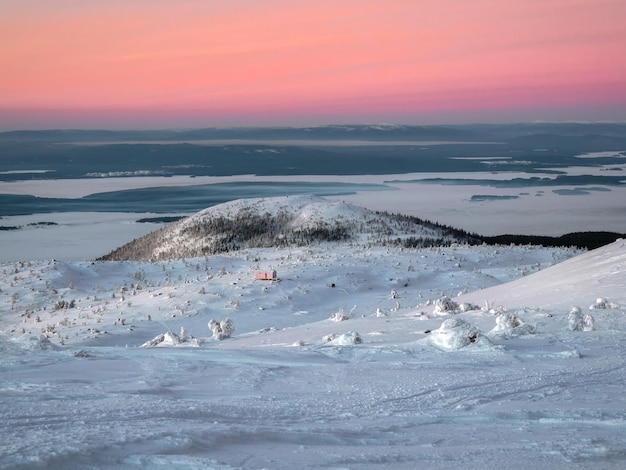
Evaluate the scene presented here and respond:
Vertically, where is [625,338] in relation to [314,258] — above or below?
above

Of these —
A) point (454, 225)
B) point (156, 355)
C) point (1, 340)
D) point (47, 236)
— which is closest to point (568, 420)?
point (156, 355)

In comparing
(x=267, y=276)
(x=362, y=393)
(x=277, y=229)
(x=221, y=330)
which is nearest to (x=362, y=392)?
(x=362, y=393)

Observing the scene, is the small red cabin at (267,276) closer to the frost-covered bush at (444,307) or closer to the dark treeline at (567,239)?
the frost-covered bush at (444,307)

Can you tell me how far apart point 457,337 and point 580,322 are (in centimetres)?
167

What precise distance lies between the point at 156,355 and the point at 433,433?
368cm

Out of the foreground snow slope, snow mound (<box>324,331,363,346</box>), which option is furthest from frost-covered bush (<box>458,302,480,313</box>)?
snow mound (<box>324,331,363,346</box>)

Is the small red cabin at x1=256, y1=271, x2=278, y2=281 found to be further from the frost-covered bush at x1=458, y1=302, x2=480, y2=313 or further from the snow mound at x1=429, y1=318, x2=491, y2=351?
the snow mound at x1=429, y1=318, x2=491, y2=351

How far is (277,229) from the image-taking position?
5106 cm

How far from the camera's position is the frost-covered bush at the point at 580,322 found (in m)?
8.60

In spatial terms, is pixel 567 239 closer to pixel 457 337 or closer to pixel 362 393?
pixel 457 337

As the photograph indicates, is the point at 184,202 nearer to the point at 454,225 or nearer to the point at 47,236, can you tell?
the point at 47,236

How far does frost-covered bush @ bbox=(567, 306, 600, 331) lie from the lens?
Answer: 8.60 metres

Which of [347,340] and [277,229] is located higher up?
[347,340]

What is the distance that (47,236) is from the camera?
185 ft
